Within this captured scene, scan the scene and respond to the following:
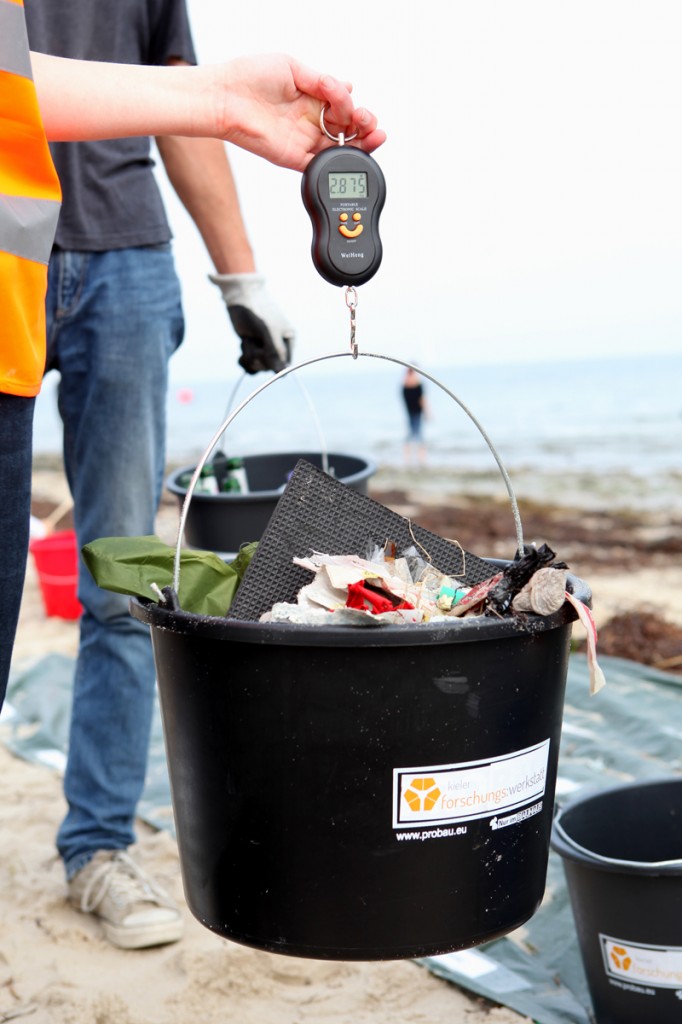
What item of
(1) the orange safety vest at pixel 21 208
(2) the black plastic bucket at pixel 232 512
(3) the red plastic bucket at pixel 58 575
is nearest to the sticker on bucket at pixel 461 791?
(1) the orange safety vest at pixel 21 208

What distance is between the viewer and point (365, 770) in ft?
3.85

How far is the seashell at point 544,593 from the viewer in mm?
1190

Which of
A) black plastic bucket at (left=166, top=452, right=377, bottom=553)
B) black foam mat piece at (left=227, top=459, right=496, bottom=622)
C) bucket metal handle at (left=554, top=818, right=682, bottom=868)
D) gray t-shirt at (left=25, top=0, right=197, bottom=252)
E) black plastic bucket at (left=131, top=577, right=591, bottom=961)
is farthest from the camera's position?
black plastic bucket at (left=166, top=452, right=377, bottom=553)

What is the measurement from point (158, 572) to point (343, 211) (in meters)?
0.55

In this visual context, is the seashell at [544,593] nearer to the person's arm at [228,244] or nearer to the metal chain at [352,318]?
the metal chain at [352,318]

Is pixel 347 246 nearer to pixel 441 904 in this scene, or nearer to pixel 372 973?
pixel 441 904

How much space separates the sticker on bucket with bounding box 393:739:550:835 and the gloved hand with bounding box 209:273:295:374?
3.76ft

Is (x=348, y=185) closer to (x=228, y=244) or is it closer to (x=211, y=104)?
(x=211, y=104)

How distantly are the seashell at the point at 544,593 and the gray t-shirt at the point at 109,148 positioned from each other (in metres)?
1.22

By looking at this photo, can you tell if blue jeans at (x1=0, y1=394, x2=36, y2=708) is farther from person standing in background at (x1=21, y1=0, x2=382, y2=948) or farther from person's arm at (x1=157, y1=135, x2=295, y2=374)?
person's arm at (x1=157, y1=135, x2=295, y2=374)

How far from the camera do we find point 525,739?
1239mm

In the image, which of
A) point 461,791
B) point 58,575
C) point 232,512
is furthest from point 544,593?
point 58,575

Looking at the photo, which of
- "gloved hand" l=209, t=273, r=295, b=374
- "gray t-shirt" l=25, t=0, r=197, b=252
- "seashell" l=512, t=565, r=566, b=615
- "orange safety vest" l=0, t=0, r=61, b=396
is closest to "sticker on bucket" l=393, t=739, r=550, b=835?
"seashell" l=512, t=565, r=566, b=615

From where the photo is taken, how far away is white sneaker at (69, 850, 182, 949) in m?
2.04
